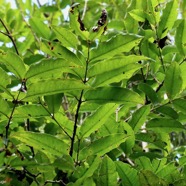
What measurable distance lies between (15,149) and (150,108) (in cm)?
40

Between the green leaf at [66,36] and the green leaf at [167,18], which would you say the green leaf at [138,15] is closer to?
the green leaf at [167,18]

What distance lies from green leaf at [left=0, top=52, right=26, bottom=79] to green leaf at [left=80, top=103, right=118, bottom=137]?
197mm

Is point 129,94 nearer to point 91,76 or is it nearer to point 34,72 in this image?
point 91,76

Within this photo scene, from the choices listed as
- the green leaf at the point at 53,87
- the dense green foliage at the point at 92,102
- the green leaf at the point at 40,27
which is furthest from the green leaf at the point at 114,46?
the green leaf at the point at 40,27

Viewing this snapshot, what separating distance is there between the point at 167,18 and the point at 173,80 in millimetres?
214

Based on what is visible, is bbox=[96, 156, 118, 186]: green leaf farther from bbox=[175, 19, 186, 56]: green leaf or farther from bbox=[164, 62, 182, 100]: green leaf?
bbox=[175, 19, 186, 56]: green leaf

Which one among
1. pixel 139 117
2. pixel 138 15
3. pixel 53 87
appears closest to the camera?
pixel 53 87

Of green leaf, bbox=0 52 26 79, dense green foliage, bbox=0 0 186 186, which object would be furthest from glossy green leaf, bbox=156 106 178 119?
green leaf, bbox=0 52 26 79

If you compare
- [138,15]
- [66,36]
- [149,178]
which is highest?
[138,15]

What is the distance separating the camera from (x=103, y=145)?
1.04 meters

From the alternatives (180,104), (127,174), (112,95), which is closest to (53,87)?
(112,95)

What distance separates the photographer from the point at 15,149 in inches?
44.5

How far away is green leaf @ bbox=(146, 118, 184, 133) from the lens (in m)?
1.18

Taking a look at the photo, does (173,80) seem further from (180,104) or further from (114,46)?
(114,46)
